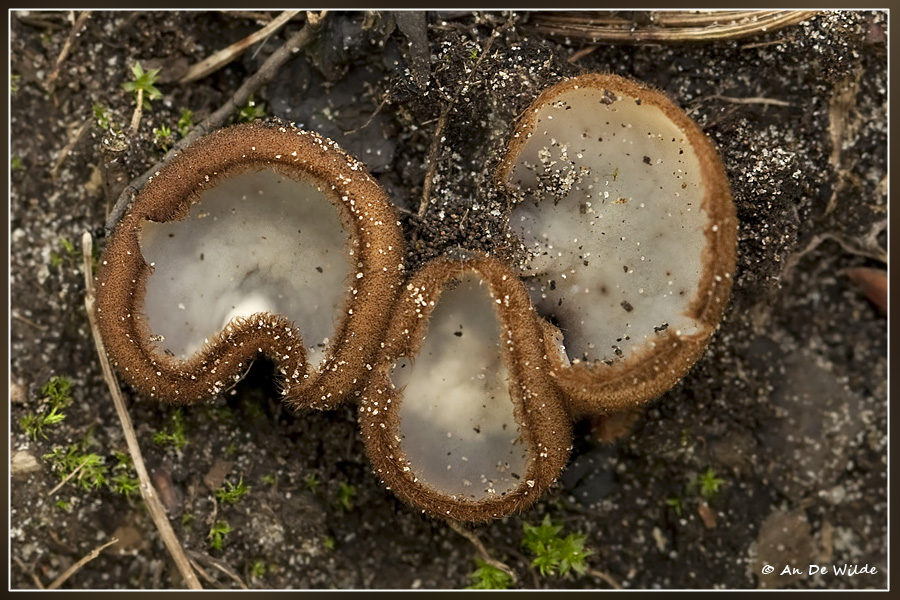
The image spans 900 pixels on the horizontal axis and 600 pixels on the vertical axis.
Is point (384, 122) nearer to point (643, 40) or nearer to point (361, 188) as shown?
point (361, 188)

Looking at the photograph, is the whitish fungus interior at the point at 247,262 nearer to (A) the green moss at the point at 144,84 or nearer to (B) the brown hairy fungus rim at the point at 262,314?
(B) the brown hairy fungus rim at the point at 262,314

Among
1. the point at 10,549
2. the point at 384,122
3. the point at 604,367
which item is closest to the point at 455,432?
the point at 604,367

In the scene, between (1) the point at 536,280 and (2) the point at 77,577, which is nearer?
(1) the point at 536,280

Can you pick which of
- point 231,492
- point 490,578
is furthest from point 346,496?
point 490,578

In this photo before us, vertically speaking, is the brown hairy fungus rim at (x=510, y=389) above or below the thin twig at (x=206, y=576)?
above

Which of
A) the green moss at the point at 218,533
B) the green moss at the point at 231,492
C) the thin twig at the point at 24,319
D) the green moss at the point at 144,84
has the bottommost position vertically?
the green moss at the point at 218,533

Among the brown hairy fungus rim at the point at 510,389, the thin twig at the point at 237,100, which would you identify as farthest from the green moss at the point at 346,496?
the thin twig at the point at 237,100

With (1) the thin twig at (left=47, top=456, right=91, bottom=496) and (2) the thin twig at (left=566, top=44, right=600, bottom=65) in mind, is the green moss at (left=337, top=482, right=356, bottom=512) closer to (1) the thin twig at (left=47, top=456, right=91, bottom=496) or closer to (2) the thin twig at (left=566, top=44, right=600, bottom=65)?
(1) the thin twig at (left=47, top=456, right=91, bottom=496)
